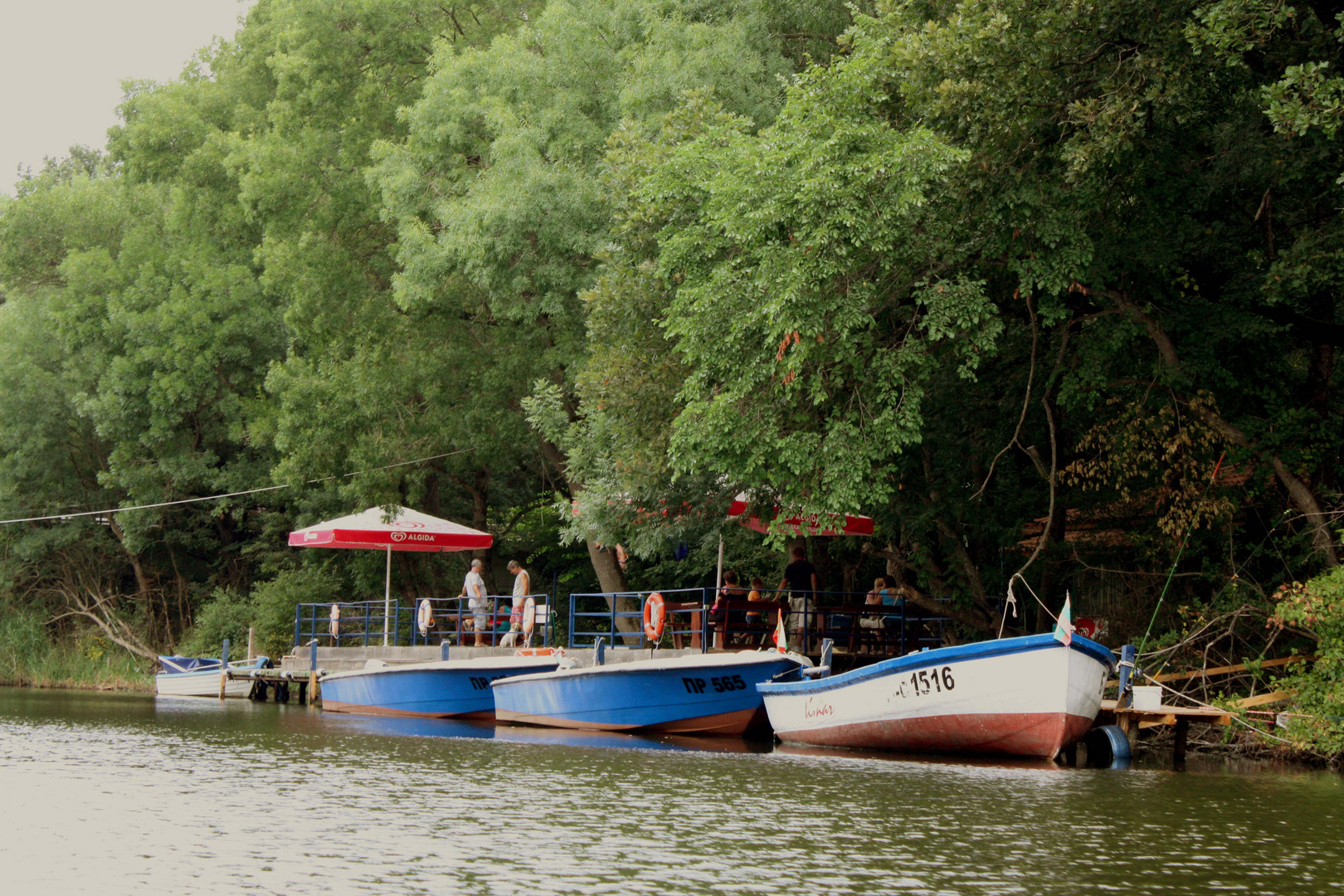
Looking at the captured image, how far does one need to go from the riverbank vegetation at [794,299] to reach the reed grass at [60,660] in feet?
12.3

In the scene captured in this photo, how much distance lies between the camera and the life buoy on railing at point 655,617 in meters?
18.8

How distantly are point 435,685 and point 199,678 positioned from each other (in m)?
10.9

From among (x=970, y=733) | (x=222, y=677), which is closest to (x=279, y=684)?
(x=222, y=677)

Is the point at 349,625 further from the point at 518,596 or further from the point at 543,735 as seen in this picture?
the point at 543,735

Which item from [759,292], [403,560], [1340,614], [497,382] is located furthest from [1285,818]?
[403,560]

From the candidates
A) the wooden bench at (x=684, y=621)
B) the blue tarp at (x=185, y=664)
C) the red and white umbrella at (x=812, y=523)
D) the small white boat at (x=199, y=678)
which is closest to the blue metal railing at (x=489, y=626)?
the wooden bench at (x=684, y=621)

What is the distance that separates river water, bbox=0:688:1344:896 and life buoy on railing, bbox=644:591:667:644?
150 inches

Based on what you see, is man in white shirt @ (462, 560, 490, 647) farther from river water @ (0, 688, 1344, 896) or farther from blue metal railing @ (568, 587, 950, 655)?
river water @ (0, 688, 1344, 896)

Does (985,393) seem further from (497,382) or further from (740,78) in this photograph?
(497,382)

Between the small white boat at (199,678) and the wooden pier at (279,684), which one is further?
the small white boat at (199,678)

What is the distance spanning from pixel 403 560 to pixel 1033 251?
21232 mm

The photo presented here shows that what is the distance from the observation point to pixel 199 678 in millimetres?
30500

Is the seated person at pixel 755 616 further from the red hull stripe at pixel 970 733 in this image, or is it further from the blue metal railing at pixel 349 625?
the blue metal railing at pixel 349 625

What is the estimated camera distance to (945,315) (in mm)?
15164
